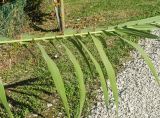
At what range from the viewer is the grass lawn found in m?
6.91

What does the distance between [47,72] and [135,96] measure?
173 centimetres

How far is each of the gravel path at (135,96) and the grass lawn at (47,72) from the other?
21 centimetres

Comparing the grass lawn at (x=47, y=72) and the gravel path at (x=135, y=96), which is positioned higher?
the grass lawn at (x=47, y=72)

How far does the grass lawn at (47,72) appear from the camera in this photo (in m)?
6.91

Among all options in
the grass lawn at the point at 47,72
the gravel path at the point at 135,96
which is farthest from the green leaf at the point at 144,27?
the gravel path at the point at 135,96

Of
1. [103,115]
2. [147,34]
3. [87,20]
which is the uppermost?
[147,34]

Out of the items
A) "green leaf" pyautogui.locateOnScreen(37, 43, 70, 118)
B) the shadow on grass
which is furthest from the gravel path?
"green leaf" pyautogui.locateOnScreen(37, 43, 70, 118)

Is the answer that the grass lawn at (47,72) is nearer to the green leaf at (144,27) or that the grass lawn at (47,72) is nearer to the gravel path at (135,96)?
the gravel path at (135,96)

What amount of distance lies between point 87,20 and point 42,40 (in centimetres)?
1067

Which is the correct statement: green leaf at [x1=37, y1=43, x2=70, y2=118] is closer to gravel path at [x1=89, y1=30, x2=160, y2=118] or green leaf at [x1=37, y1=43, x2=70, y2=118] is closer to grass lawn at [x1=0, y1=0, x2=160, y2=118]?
grass lawn at [x1=0, y1=0, x2=160, y2=118]

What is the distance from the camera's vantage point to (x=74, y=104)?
7.03 meters

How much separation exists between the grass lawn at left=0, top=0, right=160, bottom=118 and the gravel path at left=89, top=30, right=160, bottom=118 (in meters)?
0.21

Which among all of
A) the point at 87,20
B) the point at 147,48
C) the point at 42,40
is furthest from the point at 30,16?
the point at 42,40

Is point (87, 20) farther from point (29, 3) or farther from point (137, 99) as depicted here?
point (137, 99)
